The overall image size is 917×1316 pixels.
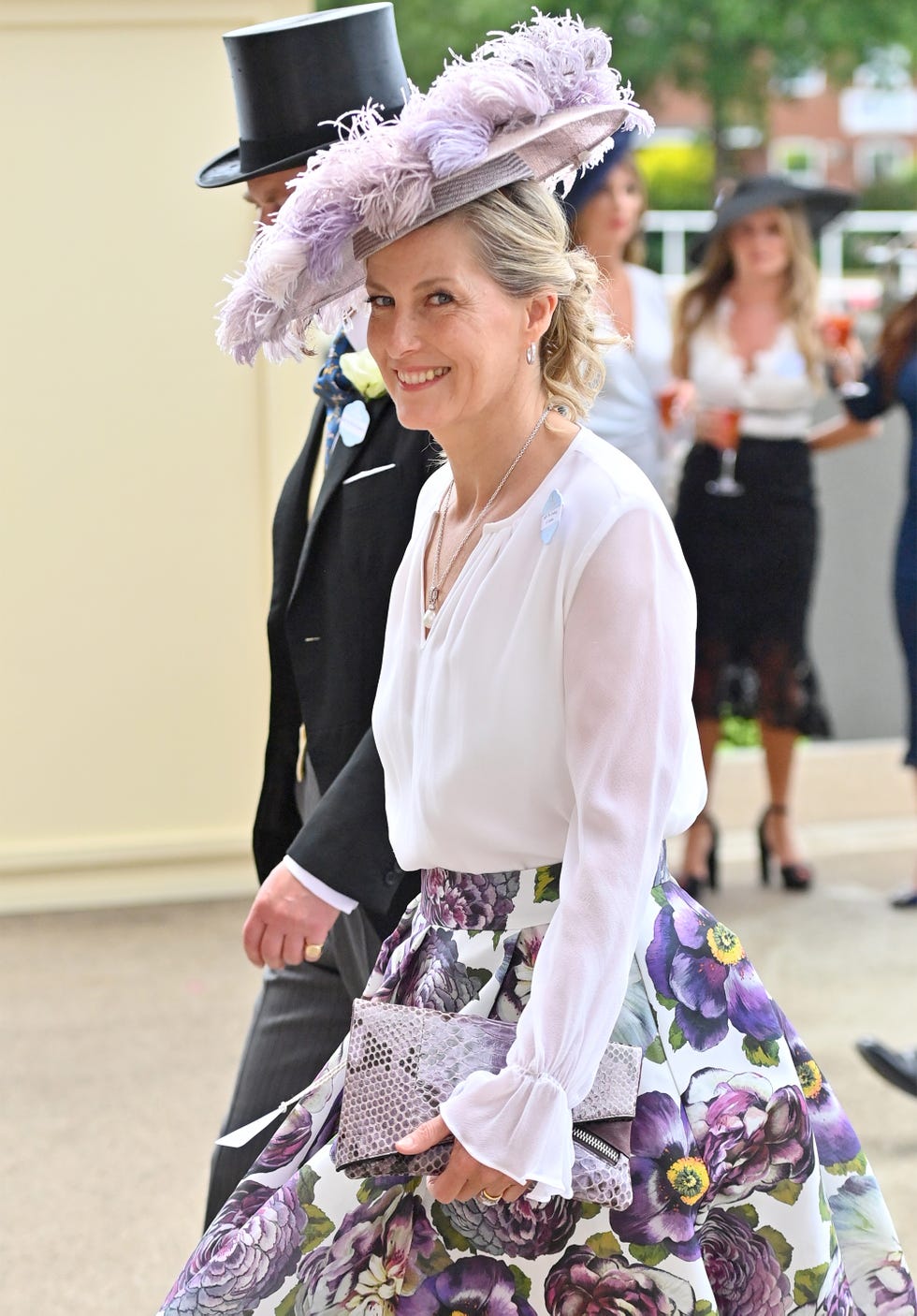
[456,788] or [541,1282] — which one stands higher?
[456,788]

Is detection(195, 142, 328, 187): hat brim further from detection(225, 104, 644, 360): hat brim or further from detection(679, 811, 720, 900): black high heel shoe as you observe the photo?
detection(679, 811, 720, 900): black high heel shoe

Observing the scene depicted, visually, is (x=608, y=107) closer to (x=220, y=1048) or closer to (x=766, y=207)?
(x=220, y=1048)

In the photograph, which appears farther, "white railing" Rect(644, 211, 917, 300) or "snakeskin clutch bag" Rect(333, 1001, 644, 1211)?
"white railing" Rect(644, 211, 917, 300)

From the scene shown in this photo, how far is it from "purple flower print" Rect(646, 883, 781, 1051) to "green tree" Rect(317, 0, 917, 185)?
2259cm

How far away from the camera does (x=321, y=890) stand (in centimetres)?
208

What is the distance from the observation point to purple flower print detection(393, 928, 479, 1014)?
1758 mm

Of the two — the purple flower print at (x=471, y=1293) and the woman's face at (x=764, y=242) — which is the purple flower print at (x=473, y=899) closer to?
the purple flower print at (x=471, y=1293)

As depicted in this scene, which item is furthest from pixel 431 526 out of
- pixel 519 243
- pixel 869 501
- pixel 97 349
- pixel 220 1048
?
pixel 869 501

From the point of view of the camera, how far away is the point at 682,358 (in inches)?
212

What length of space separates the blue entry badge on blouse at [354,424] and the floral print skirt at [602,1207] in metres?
0.77

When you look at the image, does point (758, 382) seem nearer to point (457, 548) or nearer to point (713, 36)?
point (457, 548)

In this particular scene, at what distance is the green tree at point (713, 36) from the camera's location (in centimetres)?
2408

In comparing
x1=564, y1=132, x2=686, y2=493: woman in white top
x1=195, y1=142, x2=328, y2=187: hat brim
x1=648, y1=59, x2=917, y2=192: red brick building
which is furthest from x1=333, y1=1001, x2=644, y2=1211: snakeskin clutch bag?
x1=648, y1=59, x2=917, y2=192: red brick building

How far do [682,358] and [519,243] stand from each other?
3.77m
